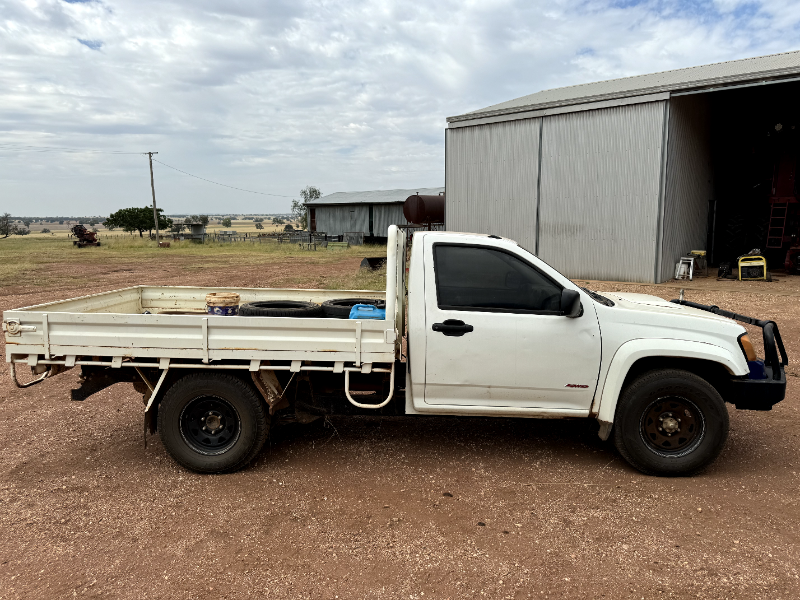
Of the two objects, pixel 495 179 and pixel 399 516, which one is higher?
pixel 495 179

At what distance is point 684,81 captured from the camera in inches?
629

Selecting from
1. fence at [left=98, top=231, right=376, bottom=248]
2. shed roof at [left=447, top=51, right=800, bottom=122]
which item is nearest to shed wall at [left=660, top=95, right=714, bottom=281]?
shed roof at [left=447, top=51, right=800, bottom=122]

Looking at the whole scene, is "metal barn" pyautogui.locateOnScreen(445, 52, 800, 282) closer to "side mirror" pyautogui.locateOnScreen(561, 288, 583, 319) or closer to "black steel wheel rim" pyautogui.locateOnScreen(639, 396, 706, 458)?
"black steel wheel rim" pyautogui.locateOnScreen(639, 396, 706, 458)

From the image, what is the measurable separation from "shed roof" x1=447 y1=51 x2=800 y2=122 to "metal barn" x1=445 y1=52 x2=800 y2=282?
0.15ft

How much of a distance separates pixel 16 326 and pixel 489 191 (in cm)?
1690

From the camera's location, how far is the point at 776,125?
19016mm

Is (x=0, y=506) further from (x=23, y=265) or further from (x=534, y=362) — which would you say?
(x=23, y=265)

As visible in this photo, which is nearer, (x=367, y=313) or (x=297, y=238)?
(x=367, y=313)

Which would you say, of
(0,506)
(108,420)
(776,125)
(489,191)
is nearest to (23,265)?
(489,191)

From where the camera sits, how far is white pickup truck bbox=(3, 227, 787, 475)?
4.42 metres

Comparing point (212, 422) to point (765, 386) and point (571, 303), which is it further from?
point (765, 386)

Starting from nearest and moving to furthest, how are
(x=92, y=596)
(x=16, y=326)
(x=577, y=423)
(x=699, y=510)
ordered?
(x=92, y=596), (x=699, y=510), (x=16, y=326), (x=577, y=423)

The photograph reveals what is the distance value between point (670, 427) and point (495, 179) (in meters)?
16.0

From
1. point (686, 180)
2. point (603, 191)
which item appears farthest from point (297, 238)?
point (686, 180)
